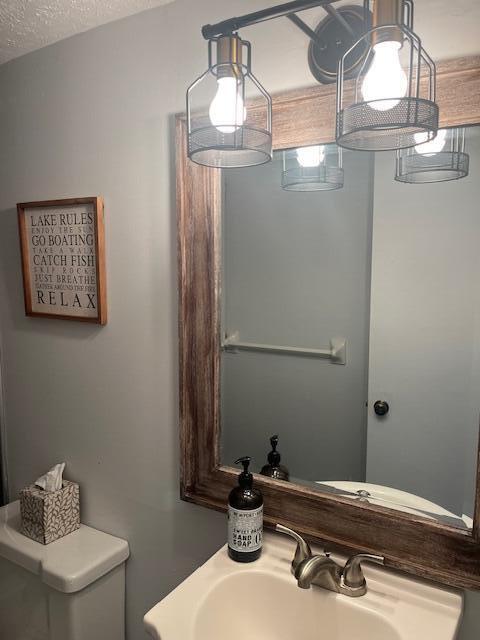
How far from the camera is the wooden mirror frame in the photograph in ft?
3.01

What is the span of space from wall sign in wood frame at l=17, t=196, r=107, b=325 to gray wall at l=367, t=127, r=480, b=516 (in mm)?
798

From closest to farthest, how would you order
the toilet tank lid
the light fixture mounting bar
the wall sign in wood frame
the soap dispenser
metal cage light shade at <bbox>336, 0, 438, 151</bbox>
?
1. metal cage light shade at <bbox>336, 0, 438, 151</bbox>
2. the light fixture mounting bar
3. the soap dispenser
4. the toilet tank lid
5. the wall sign in wood frame

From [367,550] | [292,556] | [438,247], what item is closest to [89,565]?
[292,556]

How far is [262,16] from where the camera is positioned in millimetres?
901

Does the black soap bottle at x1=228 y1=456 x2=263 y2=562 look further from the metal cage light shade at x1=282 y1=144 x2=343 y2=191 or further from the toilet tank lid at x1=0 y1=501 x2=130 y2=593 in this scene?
the metal cage light shade at x1=282 y1=144 x2=343 y2=191

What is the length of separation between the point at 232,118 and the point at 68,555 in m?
1.22

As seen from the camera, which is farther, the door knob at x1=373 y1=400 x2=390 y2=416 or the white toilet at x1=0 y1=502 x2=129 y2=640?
the white toilet at x1=0 y1=502 x2=129 y2=640

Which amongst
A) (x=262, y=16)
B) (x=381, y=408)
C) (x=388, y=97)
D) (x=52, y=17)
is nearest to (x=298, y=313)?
(x=381, y=408)

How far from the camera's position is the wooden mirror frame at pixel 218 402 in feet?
3.01

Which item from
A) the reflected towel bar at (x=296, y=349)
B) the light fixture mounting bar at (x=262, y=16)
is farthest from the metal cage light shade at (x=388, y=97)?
the reflected towel bar at (x=296, y=349)

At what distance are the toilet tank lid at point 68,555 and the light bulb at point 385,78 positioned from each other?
1.31 metres

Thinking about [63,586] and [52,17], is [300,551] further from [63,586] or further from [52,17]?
[52,17]

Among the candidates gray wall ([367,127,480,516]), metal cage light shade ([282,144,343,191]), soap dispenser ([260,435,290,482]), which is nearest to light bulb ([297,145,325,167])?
metal cage light shade ([282,144,343,191])

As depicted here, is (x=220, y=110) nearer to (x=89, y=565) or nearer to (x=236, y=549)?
(x=236, y=549)
